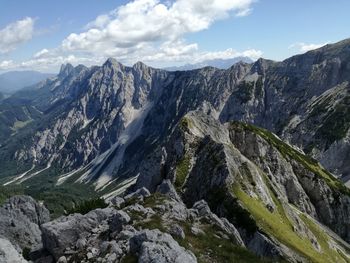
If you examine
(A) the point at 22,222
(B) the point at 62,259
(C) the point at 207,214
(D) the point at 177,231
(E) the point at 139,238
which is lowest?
(A) the point at 22,222

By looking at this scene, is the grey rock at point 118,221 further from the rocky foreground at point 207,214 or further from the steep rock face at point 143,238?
the rocky foreground at point 207,214

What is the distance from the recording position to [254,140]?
139m

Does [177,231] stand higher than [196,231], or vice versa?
[177,231]

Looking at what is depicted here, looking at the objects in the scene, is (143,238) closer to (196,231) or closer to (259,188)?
(196,231)

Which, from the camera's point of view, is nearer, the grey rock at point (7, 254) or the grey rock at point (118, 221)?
the grey rock at point (7, 254)

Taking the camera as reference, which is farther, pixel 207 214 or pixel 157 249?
pixel 207 214

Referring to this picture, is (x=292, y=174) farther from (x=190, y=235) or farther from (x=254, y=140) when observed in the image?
(x=190, y=235)

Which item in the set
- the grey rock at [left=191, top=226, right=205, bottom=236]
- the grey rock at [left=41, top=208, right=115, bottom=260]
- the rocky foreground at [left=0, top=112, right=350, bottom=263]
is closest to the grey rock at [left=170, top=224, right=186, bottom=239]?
the rocky foreground at [left=0, top=112, right=350, bottom=263]

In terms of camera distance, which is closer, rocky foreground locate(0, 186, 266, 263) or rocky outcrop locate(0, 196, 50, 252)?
rocky foreground locate(0, 186, 266, 263)

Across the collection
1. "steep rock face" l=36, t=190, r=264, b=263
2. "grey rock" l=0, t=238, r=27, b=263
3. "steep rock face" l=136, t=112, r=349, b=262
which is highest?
"grey rock" l=0, t=238, r=27, b=263

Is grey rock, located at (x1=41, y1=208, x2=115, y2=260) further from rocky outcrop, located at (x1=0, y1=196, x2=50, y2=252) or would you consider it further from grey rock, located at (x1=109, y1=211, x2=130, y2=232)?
rocky outcrop, located at (x1=0, y1=196, x2=50, y2=252)

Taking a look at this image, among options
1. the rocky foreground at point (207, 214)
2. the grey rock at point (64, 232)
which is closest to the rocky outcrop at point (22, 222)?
the rocky foreground at point (207, 214)

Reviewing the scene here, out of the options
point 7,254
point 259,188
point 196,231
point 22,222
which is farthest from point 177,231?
point 22,222

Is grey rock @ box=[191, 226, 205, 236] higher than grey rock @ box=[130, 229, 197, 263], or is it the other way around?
grey rock @ box=[130, 229, 197, 263]
